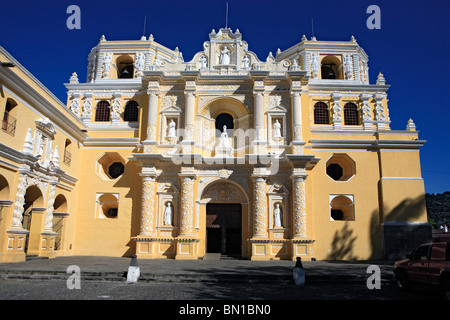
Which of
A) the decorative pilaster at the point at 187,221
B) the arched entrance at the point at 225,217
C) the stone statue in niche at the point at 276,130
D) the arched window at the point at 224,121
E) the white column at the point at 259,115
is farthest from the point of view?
the arched window at the point at 224,121

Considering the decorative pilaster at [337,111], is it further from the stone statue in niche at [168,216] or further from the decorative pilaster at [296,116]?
the stone statue in niche at [168,216]

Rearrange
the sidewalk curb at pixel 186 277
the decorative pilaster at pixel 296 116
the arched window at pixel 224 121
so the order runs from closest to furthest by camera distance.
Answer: the sidewalk curb at pixel 186 277, the decorative pilaster at pixel 296 116, the arched window at pixel 224 121

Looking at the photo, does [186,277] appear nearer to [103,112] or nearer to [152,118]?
[152,118]

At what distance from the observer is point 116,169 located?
70.8ft

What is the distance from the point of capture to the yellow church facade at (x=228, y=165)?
18.9 metres

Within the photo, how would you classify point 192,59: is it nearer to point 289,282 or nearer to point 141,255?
point 141,255

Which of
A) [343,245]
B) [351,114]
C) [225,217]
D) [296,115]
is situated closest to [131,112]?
[225,217]

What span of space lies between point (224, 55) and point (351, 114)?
834 cm

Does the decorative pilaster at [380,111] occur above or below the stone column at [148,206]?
above

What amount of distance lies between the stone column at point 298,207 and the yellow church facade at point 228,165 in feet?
0.23

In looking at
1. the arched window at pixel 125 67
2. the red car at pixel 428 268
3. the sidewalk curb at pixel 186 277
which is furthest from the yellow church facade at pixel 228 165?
the red car at pixel 428 268

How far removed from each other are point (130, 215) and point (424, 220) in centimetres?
1578
